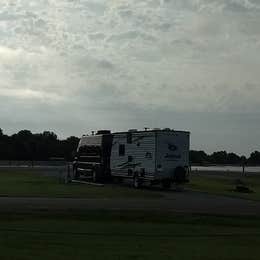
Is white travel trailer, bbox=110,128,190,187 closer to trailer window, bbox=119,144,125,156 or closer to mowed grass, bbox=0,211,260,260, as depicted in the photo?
trailer window, bbox=119,144,125,156

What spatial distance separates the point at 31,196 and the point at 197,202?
7.67 meters

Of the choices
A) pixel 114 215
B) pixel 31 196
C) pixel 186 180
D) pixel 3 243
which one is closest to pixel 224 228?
pixel 114 215

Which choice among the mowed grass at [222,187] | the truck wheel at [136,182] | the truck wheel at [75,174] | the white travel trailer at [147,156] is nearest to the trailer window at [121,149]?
the white travel trailer at [147,156]

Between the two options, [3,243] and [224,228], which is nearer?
[3,243]

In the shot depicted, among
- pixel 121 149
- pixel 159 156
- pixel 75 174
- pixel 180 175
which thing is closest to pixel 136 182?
pixel 159 156

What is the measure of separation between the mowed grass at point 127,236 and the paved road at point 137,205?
205cm

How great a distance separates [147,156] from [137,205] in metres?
15.5

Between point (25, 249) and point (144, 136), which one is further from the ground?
point (144, 136)

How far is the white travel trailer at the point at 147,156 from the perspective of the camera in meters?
44.0

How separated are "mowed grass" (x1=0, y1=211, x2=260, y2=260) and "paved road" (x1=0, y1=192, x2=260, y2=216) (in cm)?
205

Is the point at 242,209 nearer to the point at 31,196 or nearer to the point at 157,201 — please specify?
the point at 157,201

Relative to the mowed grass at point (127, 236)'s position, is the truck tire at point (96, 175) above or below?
above

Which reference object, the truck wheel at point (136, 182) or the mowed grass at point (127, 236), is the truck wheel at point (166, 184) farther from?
the mowed grass at point (127, 236)

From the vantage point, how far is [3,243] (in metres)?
16.0
